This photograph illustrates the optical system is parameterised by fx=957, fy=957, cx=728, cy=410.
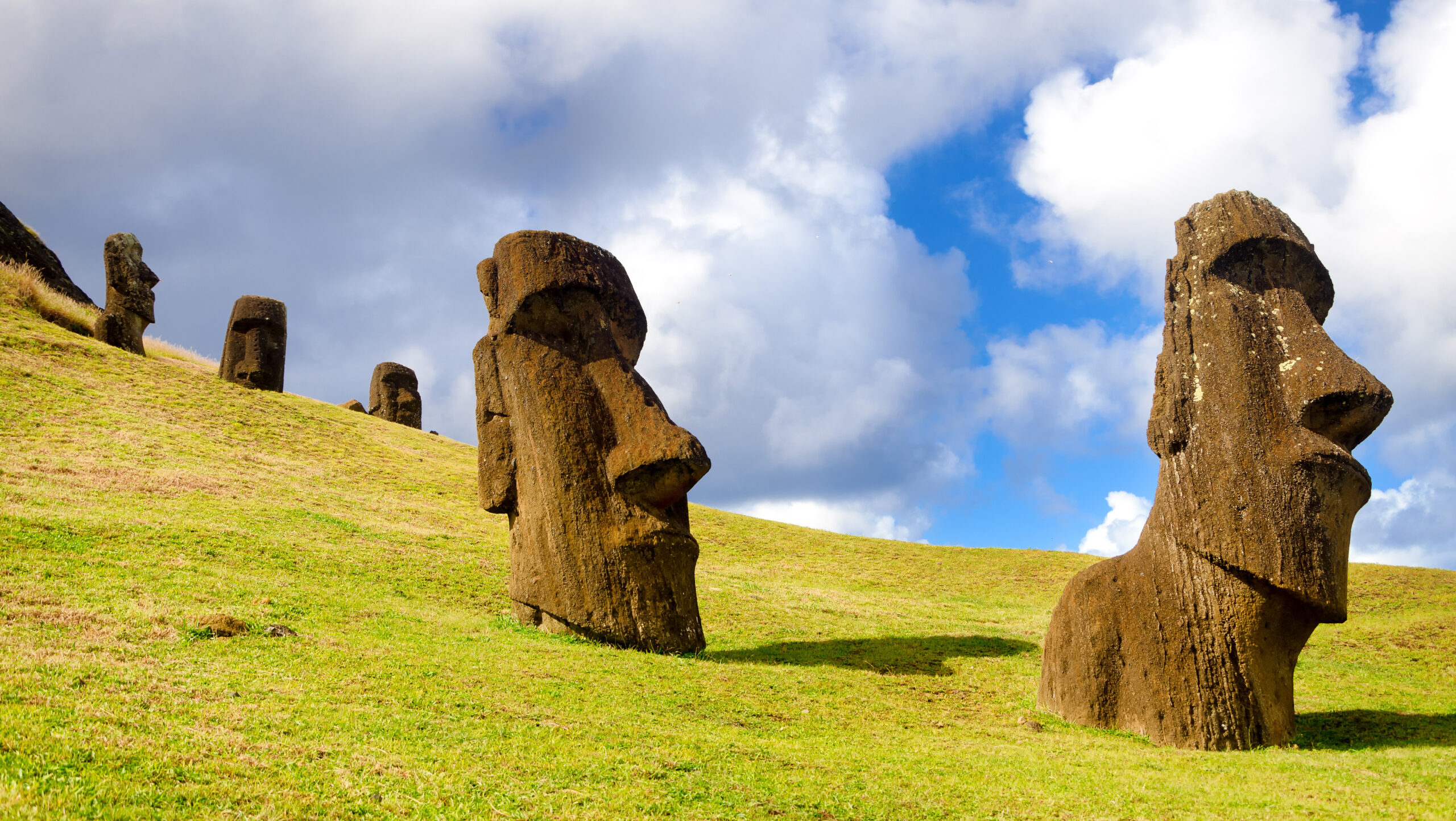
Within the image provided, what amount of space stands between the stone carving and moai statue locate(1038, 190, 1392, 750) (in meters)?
43.7

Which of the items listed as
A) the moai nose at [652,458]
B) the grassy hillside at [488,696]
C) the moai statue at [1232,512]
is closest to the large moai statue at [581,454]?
the moai nose at [652,458]

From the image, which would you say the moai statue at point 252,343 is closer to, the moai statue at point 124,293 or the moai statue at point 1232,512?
the moai statue at point 124,293

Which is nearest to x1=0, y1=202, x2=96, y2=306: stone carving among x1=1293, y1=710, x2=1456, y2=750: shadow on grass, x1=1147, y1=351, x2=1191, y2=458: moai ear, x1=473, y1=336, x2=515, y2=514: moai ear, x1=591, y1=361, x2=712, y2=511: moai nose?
x1=473, y1=336, x2=515, y2=514: moai ear

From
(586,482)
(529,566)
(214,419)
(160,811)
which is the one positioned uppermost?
(214,419)

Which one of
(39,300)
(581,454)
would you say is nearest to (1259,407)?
(581,454)

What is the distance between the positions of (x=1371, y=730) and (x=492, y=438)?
11742 millimetres

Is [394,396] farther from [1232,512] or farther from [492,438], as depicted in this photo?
[1232,512]

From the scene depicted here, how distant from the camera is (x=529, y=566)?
13.1 m

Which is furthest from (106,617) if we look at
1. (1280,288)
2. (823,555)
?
(823,555)

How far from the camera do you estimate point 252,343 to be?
117 ft

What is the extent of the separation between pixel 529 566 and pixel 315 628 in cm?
305

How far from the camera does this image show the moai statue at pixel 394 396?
150 feet

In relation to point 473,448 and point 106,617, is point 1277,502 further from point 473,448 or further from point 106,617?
point 473,448

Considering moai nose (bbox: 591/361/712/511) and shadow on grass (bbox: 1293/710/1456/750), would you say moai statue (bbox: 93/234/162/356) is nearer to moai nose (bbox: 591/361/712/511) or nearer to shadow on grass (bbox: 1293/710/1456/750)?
moai nose (bbox: 591/361/712/511)
